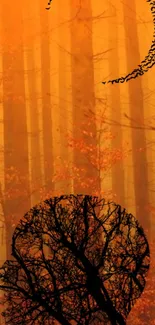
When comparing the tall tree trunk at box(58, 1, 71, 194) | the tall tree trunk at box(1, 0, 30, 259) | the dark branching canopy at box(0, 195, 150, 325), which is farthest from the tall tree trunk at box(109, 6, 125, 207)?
the dark branching canopy at box(0, 195, 150, 325)

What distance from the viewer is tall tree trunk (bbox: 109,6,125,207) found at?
10.5 meters

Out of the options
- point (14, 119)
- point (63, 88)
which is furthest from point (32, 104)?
point (14, 119)

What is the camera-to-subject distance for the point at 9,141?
29.2 ft

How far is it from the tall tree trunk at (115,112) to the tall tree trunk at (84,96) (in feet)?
4.62

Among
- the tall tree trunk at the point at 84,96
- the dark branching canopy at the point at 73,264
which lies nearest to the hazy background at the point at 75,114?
the tall tree trunk at the point at 84,96

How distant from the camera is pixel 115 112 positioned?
1154 centimetres

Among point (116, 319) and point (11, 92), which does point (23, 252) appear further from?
point (11, 92)

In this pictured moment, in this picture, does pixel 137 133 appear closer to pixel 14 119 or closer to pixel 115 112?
pixel 14 119

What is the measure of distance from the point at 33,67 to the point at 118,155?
4937 mm

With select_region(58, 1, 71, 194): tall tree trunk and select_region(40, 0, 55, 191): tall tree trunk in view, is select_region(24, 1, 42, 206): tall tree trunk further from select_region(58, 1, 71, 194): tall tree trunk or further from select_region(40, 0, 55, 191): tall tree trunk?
select_region(58, 1, 71, 194): tall tree trunk

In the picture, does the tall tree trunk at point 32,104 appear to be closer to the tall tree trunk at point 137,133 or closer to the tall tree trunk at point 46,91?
the tall tree trunk at point 46,91

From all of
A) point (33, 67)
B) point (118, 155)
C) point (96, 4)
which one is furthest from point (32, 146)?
point (118, 155)

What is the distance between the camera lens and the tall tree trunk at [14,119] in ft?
27.0

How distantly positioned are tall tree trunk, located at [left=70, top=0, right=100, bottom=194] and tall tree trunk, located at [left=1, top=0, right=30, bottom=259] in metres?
1.00
